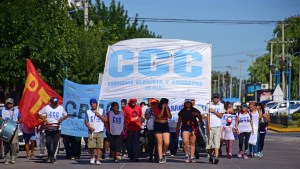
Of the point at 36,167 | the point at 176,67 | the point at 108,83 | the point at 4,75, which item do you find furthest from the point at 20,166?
the point at 4,75

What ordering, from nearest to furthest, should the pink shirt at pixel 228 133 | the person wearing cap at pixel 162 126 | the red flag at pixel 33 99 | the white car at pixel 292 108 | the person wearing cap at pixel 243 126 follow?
the person wearing cap at pixel 162 126 → the red flag at pixel 33 99 → the pink shirt at pixel 228 133 → the person wearing cap at pixel 243 126 → the white car at pixel 292 108

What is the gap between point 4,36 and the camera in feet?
124

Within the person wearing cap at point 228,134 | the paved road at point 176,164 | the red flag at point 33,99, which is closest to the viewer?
the paved road at point 176,164

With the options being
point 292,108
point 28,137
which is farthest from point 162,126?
point 292,108

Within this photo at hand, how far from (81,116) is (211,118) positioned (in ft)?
13.8

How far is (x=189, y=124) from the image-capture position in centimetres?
2170

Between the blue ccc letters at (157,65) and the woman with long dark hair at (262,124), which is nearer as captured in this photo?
the blue ccc letters at (157,65)

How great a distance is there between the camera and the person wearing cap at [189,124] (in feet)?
71.1

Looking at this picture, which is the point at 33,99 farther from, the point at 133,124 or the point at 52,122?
the point at 133,124

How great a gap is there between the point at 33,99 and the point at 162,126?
4.47 m

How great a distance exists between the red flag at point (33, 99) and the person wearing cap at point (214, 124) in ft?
→ 16.8

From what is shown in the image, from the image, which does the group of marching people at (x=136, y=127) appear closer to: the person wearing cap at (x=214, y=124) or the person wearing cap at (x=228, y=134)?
the person wearing cap at (x=214, y=124)

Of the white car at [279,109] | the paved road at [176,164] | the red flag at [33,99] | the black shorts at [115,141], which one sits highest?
the white car at [279,109]

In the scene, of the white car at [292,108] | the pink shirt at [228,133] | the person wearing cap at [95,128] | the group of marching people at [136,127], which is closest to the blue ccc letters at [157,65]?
the group of marching people at [136,127]
